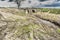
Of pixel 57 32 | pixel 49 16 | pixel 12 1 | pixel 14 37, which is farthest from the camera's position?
pixel 12 1

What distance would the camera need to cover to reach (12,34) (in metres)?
3.33

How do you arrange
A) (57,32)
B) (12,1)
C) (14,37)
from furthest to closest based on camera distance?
(12,1)
(57,32)
(14,37)

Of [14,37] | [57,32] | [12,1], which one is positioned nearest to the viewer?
[14,37]

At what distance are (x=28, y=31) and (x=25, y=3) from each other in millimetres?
2027

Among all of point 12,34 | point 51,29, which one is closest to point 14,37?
point 12,34

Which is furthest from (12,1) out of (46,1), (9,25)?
(9,25)

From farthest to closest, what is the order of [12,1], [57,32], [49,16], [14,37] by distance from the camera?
1. [12,1]
2. [49,16]
3. [57,32]
4. [14,37]

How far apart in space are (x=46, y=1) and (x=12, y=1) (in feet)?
Result: 3.45

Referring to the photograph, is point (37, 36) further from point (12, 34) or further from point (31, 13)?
point (31, 13)

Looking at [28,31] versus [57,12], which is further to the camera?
[57,12]

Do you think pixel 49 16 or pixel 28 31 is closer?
pixel 28 31

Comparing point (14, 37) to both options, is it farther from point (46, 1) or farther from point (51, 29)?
point (46, 1)

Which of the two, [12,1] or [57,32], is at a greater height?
[12,1]

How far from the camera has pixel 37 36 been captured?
3365 mm
